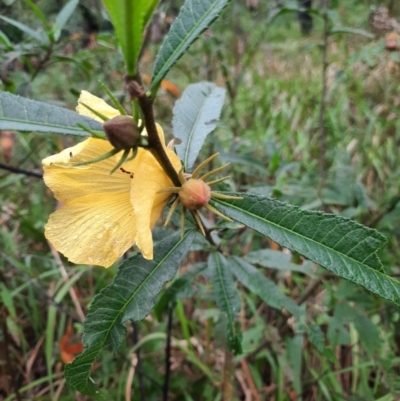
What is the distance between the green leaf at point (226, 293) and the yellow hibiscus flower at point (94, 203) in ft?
1.12

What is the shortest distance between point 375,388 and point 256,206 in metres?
1.16

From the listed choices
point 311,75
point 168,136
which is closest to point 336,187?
point 168,136

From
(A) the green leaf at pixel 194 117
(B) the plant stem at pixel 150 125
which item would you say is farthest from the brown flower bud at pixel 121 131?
(A) the green leaf at pixel 194 117

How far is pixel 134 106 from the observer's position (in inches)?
19.0

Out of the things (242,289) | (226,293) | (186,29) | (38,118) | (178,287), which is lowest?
(242,289)

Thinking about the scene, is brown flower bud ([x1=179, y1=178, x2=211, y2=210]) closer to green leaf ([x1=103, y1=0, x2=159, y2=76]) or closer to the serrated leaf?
green leaf ([x1=103, y1=0, x2=159, y2=76])

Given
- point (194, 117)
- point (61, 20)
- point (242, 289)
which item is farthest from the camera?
point (242, 289)

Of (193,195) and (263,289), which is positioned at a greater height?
(193,195)

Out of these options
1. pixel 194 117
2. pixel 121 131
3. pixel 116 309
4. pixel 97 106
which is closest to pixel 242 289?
pixel 194 117

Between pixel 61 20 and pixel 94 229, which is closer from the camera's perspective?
pixel 94 229

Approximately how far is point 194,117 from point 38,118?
1.14 ft

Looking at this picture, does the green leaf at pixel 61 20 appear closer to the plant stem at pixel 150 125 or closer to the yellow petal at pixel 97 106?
the yellow petal at pixel 97 106

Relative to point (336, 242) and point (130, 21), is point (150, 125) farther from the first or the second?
point (336, 242)

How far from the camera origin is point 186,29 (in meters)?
0.58
